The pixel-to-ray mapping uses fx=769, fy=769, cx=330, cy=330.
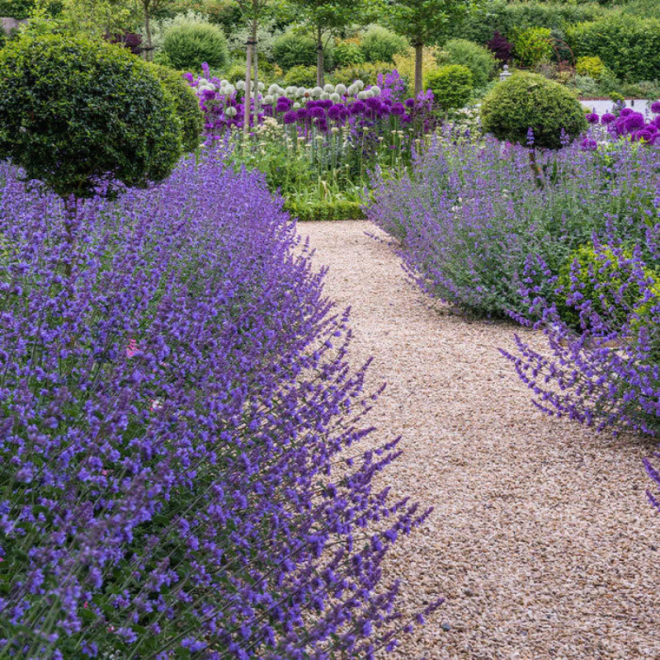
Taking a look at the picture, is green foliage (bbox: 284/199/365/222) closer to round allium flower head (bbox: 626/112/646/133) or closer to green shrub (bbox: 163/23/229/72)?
round allium flower head (bbox: 626/112/646/133)

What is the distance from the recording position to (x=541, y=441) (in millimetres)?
3348

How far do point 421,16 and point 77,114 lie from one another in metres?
10.9

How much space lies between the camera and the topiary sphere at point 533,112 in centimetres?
744

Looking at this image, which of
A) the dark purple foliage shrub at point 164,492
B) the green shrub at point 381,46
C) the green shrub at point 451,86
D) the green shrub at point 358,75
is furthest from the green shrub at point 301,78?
the dark purple foliage shrub at point 164,492

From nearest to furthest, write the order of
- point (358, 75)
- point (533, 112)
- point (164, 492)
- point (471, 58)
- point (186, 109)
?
point (164, 492), point (186, 109), point (533, 112), point (358, 75), point (471, 58)

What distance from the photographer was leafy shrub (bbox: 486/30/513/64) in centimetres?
2439

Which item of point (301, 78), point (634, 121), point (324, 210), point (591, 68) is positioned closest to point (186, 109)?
point (324, 210)

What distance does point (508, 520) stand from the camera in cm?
273

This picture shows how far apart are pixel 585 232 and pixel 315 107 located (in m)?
5.55

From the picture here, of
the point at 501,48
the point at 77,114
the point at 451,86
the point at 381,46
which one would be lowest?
the point at 77,114

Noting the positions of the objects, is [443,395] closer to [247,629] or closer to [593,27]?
[247,629]

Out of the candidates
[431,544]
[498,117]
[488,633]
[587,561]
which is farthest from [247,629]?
[498,117]

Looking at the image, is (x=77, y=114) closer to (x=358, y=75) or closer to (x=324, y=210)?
(x=324, y=210)

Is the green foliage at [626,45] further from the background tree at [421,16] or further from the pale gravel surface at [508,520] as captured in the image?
the pale gravel surface at [508,520]
